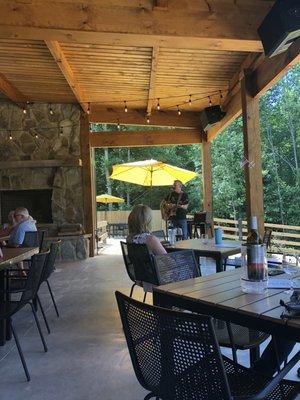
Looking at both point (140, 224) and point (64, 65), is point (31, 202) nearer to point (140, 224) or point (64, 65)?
point (64, 65)

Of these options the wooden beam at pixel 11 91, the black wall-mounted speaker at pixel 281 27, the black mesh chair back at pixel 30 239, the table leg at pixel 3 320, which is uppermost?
the wooden beam at pixel 11 91

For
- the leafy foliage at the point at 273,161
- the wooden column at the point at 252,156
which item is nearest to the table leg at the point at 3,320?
the wooden column at the point at 252,156

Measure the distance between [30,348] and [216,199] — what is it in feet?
49.2

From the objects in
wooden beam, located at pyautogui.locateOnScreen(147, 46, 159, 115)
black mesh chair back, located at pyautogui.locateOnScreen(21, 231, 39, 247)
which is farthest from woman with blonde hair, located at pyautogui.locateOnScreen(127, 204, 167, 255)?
wooden beam, located at pyautogui.locateOnScreen(147, 46, 159, 115)

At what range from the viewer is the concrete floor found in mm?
2389

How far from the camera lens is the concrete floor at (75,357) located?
2389 mm

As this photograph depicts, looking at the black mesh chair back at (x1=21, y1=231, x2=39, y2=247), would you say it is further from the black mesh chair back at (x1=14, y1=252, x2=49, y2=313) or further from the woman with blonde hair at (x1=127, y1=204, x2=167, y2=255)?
the black mesh chair back at (x1=14, y1=252, x2=49, y2=313)

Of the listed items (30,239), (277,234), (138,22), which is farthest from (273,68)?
(277,234)

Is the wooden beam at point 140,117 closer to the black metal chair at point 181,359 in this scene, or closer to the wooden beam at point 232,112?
the wooden beam at point 232,112

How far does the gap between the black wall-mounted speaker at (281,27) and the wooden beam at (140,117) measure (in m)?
5.40

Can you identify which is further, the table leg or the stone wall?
the stone wall

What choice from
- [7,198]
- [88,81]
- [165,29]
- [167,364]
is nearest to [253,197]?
[165,29]

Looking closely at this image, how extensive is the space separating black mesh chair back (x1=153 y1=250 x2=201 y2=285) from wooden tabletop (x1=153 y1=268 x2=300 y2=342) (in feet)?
1.05

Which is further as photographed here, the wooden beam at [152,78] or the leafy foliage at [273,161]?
the leafy foliage at [273,161]
